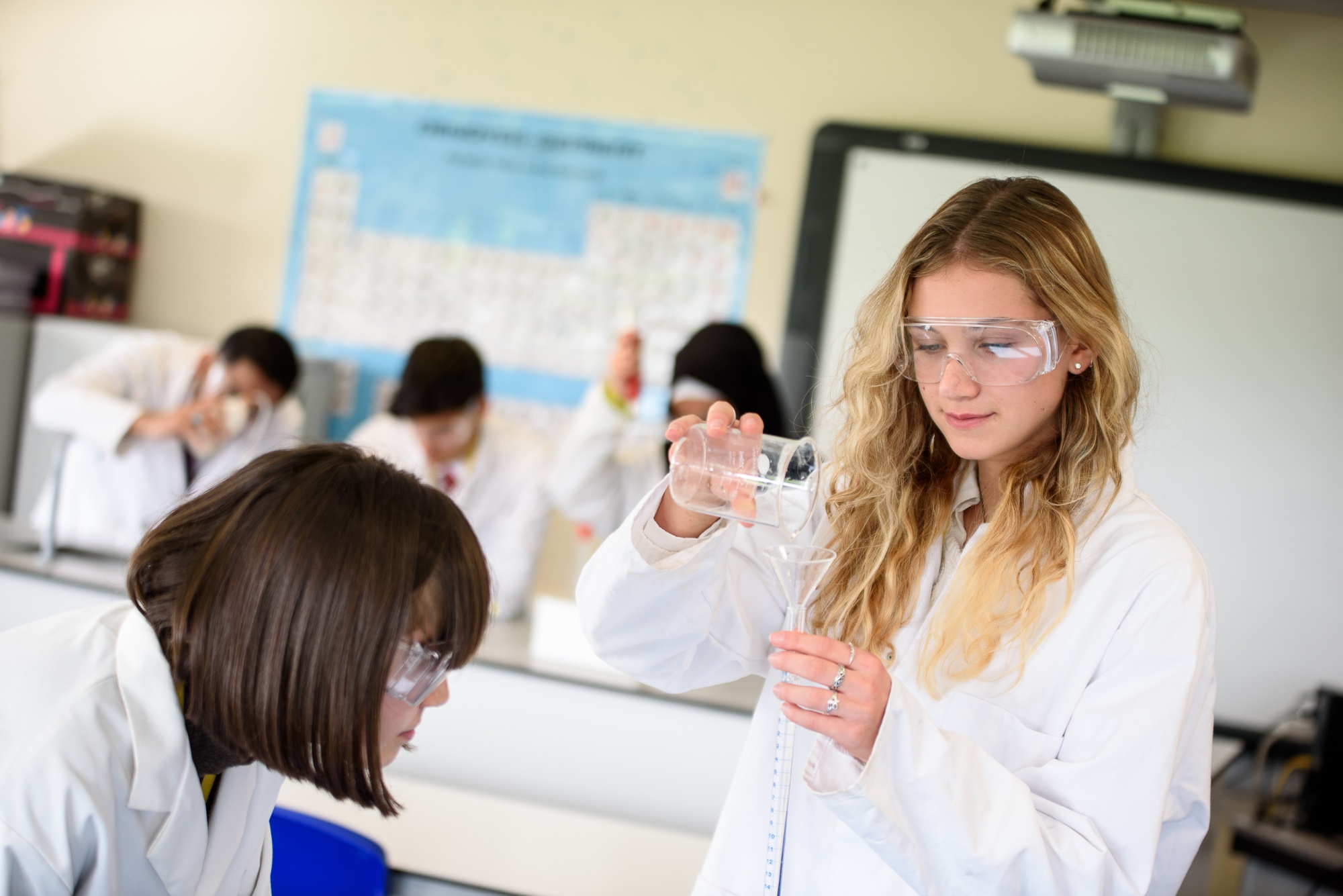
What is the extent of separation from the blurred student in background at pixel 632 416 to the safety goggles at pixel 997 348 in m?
1.52

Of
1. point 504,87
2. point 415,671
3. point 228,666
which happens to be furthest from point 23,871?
point 504,87

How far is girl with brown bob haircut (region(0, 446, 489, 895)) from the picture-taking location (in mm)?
934

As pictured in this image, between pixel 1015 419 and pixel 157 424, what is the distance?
2.56m

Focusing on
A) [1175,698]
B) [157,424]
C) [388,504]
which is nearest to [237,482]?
[388,504]

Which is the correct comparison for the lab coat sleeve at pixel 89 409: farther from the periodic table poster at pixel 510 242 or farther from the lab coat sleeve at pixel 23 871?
the lab coat sleeve at pixel 23 871

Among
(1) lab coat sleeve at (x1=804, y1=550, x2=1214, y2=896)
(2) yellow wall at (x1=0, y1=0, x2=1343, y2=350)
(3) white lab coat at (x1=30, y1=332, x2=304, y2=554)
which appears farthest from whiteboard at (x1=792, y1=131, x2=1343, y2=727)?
(1) lab coat sleeve at (x1=804, y1=550, x2=1214, y2=896)

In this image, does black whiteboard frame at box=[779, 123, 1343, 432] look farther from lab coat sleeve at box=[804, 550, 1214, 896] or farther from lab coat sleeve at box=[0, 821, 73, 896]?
lab coat sleeve at box=[0, 821, 73, 896]

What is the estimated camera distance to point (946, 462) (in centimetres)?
133

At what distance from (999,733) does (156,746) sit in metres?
0.82

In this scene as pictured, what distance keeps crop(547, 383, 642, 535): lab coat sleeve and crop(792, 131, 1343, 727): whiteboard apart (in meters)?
0.78

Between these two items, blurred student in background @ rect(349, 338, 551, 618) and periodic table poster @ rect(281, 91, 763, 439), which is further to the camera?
periodic table poster @ rect(281, 91, 763, 439)

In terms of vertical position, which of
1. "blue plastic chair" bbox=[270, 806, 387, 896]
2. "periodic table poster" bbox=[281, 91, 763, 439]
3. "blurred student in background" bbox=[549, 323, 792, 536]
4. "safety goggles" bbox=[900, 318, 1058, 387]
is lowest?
"blue plastic chair" bbox=[270, 806, 387, 896]

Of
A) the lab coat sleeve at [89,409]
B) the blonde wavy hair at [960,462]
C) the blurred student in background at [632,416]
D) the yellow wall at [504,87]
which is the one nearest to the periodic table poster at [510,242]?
the yellow wall at [504,87]

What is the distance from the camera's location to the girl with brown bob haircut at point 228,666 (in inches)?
36.8
